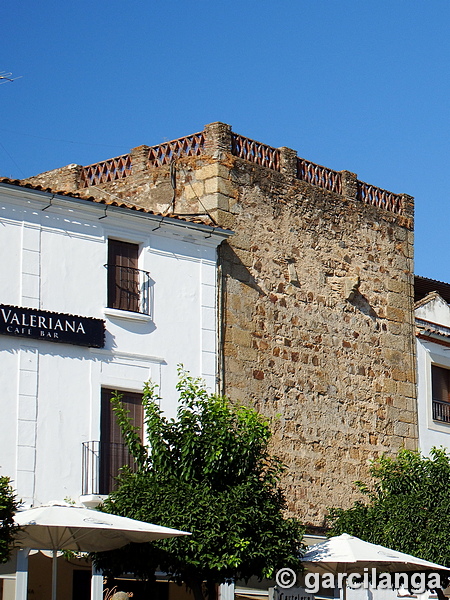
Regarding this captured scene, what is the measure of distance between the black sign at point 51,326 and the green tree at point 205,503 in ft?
6.71

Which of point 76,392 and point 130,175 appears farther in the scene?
point 130,175

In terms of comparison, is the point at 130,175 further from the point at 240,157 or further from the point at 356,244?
the point at 356,244

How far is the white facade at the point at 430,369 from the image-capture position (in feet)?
76.6

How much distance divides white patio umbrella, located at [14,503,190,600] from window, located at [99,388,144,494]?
2.45 m

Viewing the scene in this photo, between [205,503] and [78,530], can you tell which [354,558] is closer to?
[205,503]

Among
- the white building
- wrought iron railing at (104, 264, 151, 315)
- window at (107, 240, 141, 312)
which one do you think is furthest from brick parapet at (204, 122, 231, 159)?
wrought iron railing at (104, 264, 151, 315)

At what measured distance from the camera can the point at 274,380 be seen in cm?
2044

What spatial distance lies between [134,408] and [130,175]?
201 inches

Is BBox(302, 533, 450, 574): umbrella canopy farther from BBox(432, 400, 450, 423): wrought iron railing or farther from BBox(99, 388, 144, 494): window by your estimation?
BBox(432, 400, 450, 423): wrought iron railing

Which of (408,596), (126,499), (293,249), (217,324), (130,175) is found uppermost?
(130,175)

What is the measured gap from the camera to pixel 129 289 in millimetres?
18906

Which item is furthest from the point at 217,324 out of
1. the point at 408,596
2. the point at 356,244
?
the point at 408,596

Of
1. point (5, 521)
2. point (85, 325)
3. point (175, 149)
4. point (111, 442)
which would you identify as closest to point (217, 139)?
point (175, 149)

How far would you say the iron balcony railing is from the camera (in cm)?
1745
